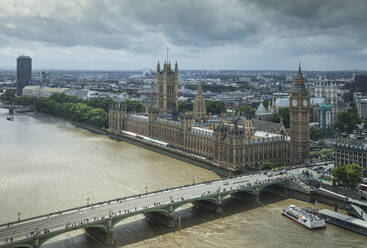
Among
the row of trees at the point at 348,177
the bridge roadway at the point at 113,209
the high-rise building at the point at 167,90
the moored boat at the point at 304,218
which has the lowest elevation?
the moored boat at the point at 304,218

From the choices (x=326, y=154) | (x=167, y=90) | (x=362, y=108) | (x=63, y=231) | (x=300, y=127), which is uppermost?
(x=167, y=90)

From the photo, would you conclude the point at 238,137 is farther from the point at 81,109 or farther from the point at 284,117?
the point at 81,109

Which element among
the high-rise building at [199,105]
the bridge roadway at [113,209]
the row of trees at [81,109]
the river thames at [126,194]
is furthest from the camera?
the row of trees at [81,109]

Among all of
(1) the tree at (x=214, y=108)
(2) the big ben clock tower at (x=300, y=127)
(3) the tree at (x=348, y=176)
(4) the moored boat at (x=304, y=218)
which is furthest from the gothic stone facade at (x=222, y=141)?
(1) the tree at (x=214, y=108)

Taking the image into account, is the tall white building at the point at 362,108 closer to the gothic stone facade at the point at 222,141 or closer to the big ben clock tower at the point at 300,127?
the gothic stone facade at the point at 222,141

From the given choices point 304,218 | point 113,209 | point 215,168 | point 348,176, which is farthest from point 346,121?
point 113,209

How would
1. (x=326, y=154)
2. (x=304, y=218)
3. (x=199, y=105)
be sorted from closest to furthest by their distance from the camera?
(x=304, y=218), (x=326, y=154), (x=199, y=105)

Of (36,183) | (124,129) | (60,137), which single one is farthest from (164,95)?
(36,183)
